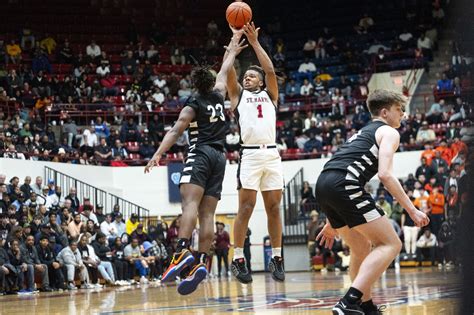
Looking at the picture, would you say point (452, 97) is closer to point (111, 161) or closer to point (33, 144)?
point (111, 161)

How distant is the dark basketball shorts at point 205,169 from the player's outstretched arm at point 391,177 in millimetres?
2785

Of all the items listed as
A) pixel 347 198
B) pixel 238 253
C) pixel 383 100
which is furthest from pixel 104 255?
pixel 347 198

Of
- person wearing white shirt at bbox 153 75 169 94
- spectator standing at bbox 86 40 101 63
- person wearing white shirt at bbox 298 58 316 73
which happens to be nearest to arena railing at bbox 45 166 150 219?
person wearing white shirt at bbox 153 75 169 94

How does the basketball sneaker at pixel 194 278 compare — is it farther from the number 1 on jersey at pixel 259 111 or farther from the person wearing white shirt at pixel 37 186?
the person wearing white shirt at pixel 37 186

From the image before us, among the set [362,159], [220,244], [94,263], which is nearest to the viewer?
[362,159]

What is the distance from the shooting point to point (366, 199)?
6754mm

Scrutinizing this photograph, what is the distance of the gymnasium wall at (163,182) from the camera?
2812cm

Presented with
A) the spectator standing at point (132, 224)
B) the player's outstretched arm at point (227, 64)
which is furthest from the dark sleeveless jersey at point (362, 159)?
the spectator standing at point (132, 224)

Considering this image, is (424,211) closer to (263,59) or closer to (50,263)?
(50,263)

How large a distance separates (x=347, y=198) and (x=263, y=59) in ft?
10.6

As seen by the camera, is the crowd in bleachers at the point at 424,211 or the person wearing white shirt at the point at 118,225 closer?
the person wearing white shirt at the point at 118,225

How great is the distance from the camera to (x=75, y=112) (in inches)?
1179

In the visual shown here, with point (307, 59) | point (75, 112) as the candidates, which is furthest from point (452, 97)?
point (75, 112)

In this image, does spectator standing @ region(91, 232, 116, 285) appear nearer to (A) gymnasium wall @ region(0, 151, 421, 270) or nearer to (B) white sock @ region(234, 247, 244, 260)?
(A) gymnasium wall @ region(0, 151, 421, 270)
